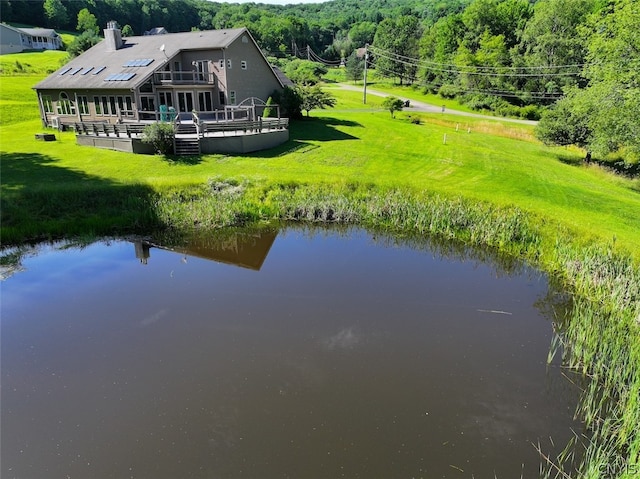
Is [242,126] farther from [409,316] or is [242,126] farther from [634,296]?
[634,296]

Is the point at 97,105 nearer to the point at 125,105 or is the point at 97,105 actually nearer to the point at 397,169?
the point at 125,105

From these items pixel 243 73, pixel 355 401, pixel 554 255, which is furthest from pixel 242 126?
pixel 355 401

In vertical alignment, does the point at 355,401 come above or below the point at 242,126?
below

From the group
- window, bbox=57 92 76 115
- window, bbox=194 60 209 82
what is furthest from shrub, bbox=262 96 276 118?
window, bbox=57 92 76 115

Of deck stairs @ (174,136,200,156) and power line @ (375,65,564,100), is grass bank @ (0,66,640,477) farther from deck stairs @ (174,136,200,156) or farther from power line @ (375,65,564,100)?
power line @ (375,65,564,100)

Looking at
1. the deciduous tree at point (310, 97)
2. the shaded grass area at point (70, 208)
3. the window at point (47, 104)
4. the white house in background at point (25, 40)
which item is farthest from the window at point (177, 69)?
the white house in background at point (25, 40)

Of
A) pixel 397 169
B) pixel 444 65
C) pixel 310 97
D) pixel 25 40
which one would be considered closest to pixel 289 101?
pixel 310 97

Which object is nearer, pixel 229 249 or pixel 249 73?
pixel 229 249
